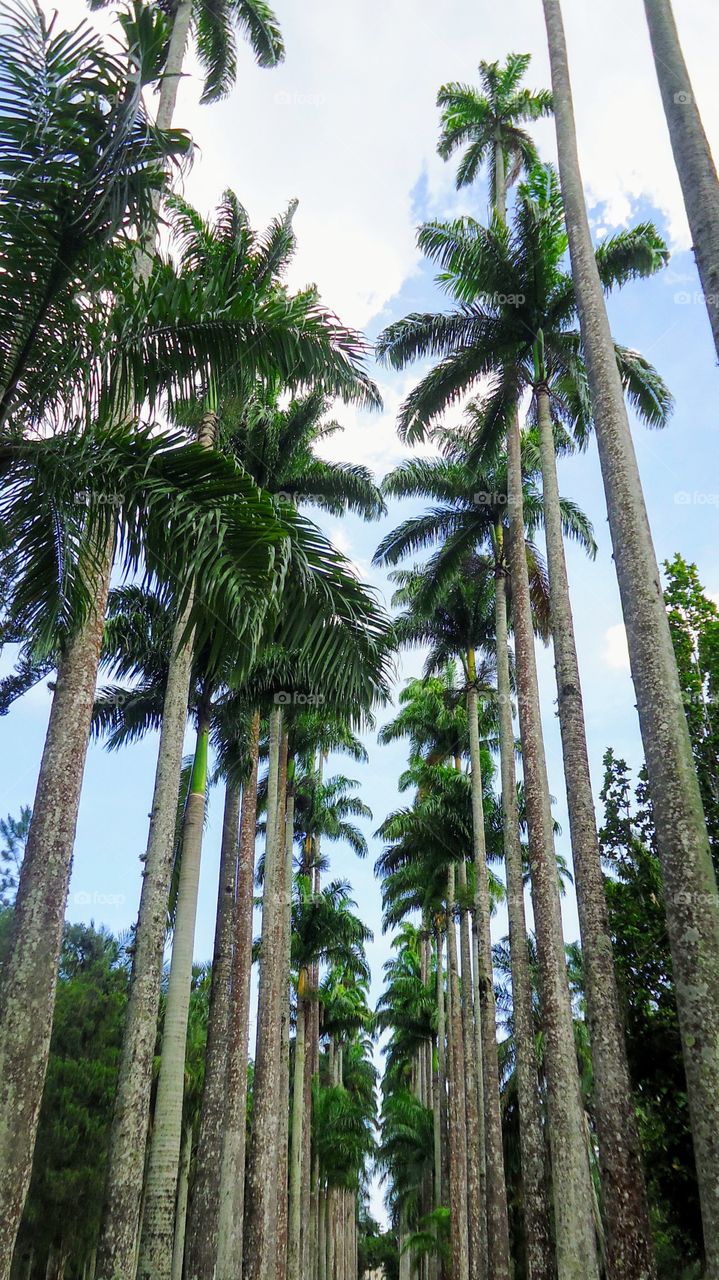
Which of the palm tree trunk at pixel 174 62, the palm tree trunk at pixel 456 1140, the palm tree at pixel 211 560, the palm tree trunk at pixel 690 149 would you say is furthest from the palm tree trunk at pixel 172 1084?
the palm tree trunk at pixel 456 1140

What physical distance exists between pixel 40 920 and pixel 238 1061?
539 inches

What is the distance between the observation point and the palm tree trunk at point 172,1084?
33.5ft

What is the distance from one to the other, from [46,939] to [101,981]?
21865 millimetres

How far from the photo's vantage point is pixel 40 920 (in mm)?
5254

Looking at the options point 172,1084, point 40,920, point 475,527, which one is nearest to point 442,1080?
point 475,527

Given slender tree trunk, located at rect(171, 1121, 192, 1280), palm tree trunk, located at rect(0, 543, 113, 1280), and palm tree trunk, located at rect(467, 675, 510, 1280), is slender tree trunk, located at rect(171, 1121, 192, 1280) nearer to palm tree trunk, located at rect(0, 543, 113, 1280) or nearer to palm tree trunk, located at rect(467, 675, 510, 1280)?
palm tree trunk, located at rect(467, 675, 510, 1280)

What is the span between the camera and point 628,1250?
8.05 m

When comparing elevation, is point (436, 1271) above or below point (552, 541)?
below

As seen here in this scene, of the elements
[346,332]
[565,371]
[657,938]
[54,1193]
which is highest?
[565,371]

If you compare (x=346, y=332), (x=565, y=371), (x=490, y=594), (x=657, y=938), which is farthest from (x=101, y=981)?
(x=346, y=332)

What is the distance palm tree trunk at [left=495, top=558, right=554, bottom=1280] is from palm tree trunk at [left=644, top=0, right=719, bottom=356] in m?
12.2

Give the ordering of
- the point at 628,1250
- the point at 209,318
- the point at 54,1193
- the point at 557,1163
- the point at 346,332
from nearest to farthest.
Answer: the point at 209,318 < the point at 346,332 < the point at 628,1250 < the point at 557,1163 < the point at 54,1193

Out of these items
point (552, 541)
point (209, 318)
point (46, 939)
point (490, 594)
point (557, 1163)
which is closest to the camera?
point (46, 939)

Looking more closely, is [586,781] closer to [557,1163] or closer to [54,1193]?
[557,1163]
